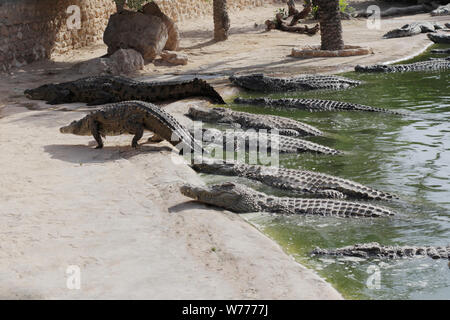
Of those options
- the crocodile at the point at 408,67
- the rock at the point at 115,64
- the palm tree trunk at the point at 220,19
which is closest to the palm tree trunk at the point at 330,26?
the crocodile at the point at 408,67

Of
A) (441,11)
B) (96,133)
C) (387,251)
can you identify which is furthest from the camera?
(441,11)

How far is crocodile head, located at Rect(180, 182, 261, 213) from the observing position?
6359 mm

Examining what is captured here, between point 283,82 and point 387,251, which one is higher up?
point 283,82

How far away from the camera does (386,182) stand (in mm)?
7176

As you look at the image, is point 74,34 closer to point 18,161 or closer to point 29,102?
point 29,102

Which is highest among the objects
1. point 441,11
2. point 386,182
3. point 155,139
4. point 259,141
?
point 441,11

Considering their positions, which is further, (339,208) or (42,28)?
(42,28)

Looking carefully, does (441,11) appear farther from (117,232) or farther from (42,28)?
(117,232)

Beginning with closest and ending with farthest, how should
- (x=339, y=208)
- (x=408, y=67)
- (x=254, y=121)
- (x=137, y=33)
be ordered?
(x=339, y=208) → (x=254, y=121) → (x=408, y=67) → (x=137, y=33)

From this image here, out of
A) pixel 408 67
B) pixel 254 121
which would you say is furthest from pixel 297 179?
pixel 408 67

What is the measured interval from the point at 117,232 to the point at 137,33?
10216 mm

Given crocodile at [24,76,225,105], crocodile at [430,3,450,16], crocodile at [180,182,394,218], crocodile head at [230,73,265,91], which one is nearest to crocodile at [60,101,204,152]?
crocodile at [180,182,394,218]

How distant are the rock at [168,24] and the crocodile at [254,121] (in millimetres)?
5544
